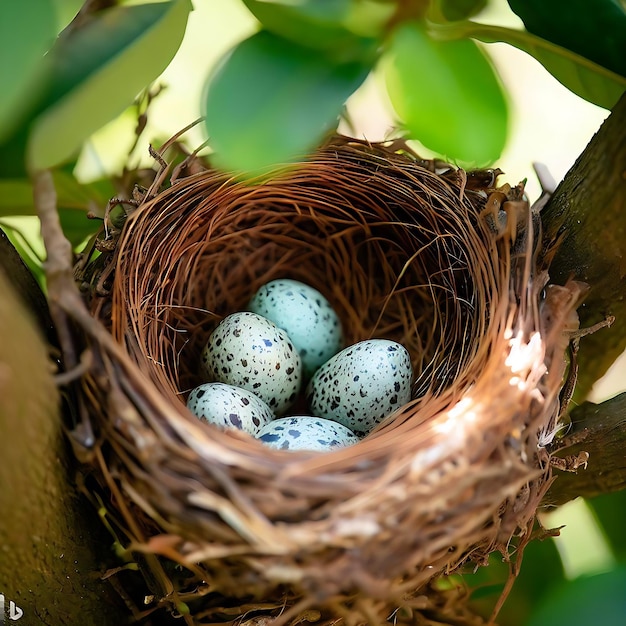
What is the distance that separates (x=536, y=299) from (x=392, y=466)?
0.99 ft

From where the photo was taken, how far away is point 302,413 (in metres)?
1.17

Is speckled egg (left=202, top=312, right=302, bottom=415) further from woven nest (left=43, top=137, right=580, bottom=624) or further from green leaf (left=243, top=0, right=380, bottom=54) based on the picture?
green leaf (left=243, top=0, right=380, bottom=54)

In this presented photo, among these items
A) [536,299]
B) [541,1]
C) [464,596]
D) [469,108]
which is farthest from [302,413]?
[541,1]

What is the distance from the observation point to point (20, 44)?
0.47 m

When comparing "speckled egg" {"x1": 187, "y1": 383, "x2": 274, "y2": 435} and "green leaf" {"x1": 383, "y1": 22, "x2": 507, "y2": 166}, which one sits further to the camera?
"speckled egg" {"x1": 187, "y1": 383, "x2": 274, "y2": 435}

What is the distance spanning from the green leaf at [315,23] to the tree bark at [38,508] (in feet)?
1.17

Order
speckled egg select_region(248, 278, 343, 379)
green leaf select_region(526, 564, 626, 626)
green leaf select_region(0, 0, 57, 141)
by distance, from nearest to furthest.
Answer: green leaf select_region(0, 0, 57, 141), green leaf select_region(526, 564, 626, 626), speckled egg select_region(248, 278, 343, 379)

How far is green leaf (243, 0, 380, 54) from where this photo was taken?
2.21ft

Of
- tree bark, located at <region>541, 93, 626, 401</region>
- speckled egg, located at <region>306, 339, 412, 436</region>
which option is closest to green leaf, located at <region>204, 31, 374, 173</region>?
tree bark, located at <region>541, 93, 626, 401</region>

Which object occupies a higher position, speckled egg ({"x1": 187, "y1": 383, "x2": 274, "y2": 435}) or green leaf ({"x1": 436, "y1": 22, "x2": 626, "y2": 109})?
green leaf ({"x1": 436, "y1": 22, "x2": 626, "y2": 109})

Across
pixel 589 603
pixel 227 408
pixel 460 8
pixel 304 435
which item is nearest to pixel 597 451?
pixel 589 603

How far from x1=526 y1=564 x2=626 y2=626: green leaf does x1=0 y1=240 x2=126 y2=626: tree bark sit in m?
0.51

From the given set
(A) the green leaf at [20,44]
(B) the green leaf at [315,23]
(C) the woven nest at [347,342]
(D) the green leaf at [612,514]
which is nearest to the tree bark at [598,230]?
(C) the woven nest at [347,342]

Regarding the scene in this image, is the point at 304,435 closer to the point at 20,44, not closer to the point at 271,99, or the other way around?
the point at 271,99
